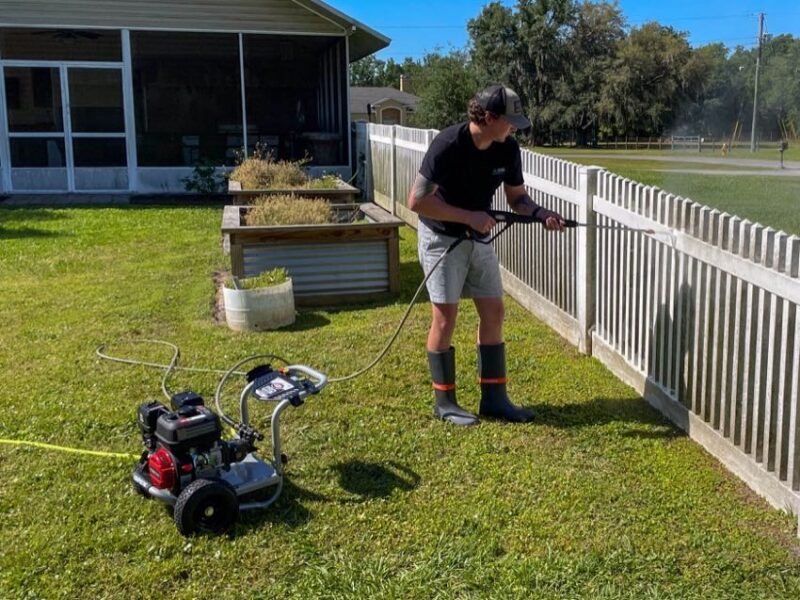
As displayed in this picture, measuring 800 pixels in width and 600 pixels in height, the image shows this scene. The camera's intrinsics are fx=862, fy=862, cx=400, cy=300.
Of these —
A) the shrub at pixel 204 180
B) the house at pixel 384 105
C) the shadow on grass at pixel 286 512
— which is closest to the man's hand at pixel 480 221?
the shadow on grass at pixel 286 512

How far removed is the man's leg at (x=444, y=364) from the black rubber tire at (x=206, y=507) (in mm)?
1393

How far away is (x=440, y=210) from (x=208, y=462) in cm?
157

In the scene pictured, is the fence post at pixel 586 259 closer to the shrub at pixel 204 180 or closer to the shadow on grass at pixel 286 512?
the shadow on grass at pixel 286 512

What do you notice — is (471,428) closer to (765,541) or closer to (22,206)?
(765,541)

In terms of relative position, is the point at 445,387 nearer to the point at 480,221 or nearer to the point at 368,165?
the point at 480,221

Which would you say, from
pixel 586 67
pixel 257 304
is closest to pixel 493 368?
pixel 257 304

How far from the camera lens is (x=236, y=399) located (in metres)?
4.65

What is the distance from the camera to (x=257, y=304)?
6.05 meters

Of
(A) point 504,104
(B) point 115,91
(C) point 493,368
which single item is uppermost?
(B) point 115,91

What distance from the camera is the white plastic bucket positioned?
6035mm

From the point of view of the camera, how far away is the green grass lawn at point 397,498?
2.94 metres

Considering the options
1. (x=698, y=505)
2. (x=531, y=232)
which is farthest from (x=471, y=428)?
(x=531, y=232)

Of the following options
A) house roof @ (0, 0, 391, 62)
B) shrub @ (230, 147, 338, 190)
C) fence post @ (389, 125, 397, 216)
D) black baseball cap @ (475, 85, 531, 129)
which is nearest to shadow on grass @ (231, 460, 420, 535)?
black baseball cap @ (475, 85, 531, 129)

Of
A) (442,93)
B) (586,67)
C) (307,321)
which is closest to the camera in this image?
(307,321)
